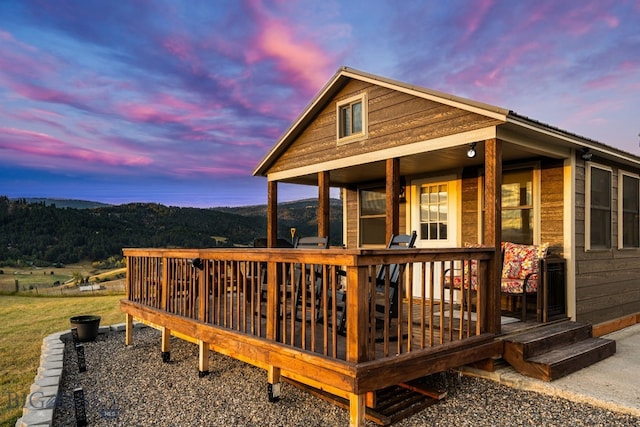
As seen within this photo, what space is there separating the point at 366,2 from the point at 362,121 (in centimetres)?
360

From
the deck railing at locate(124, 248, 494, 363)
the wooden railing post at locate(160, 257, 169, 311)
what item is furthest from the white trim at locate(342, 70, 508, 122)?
the wooden railing post at locate(160, 257, 169, 311)

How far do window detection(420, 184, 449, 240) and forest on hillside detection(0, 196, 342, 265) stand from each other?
7288 millimetres

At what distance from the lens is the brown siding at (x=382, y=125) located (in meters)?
4.88

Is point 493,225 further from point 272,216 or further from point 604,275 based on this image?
point 272,216

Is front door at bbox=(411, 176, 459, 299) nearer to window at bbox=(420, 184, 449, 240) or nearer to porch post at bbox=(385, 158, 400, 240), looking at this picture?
window at bbox=(420, 184, 449, 240)

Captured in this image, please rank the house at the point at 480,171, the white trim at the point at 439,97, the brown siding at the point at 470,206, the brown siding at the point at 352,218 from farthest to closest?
the brown siding at the point at 352,218
the brown siding at the point at 470,206
the house at the point at 480,171
the white trim at the point at 439,97

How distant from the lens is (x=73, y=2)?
816 cm

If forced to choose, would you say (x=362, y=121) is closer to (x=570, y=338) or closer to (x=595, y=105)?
(x=570, y=338)

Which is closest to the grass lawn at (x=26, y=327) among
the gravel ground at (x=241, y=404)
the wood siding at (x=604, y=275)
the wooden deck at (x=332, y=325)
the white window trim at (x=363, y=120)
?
the gravel ground at (x=241, y=404)

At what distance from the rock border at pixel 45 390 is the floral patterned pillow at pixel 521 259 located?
5021 millimetres

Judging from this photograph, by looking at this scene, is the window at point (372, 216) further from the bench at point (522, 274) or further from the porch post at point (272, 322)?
the porch post at point (272, 322)

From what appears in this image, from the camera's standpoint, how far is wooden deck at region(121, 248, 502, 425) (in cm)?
277

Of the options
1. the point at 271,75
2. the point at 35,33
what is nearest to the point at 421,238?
the point at 271,75

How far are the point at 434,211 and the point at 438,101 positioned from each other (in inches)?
96.4
